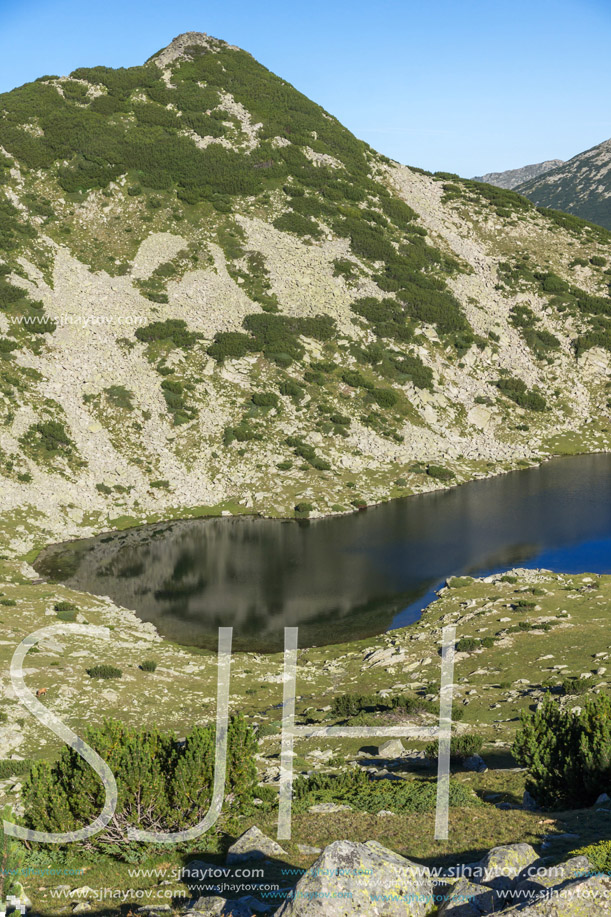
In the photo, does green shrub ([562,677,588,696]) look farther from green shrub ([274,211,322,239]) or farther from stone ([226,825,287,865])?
green shrub ([274,211,322,239])

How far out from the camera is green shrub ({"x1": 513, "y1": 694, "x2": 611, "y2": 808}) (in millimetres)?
19250

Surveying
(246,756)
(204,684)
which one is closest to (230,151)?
(204,684)

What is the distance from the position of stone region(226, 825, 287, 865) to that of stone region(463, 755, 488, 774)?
11.0m

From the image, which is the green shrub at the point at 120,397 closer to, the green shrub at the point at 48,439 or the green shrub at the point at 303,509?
the green shrub at the point at 48,439

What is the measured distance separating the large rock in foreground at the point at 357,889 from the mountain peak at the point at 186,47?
158m

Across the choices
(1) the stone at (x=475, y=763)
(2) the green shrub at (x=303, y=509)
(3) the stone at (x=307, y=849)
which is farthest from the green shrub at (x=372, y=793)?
(2) the green shrub at (x=303, y=509)

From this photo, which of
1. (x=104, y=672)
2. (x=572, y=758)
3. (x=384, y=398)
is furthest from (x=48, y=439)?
(x=572, y=758)

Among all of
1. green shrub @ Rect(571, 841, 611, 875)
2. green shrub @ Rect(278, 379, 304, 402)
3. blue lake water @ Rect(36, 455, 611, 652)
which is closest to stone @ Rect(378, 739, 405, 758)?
green shrub @ Rect(571, 841, 611, 875)

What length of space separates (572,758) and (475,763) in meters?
6.40

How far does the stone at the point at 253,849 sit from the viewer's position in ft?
52.5

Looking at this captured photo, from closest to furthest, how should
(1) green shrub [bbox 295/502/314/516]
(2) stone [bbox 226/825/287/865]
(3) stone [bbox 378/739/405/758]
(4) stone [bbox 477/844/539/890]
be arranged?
(4) stone [bbox 477/844/539/890] → (2) stone [bbox 226/825/287/865] → (3) stone [bbox 378/739/405/758] → (1) green shrub [bbox 295/502/314/516]

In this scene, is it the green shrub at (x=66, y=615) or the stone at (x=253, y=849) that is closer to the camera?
the stone at (x=253, y=849)

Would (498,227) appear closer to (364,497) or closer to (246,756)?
(364,497)

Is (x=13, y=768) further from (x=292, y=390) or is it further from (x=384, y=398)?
(x=384, y=398)
